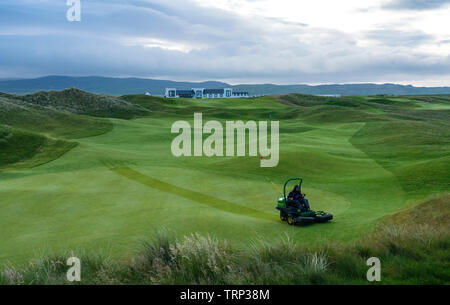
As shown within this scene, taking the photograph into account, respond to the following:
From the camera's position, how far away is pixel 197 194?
67.7 ft

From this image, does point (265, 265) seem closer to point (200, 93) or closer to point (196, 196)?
point (196, 196)

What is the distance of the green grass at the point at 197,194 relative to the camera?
536 inches

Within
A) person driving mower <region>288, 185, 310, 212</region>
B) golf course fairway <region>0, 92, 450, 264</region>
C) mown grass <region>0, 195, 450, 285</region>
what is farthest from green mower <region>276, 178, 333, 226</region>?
mown grass <region>0, 195, 450, 285</region>

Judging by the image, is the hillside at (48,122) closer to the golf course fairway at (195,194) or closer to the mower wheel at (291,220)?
the golf course fairway at (195,194)

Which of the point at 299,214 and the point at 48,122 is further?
the point at 48,122

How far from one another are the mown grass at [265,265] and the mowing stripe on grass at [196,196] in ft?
24.3

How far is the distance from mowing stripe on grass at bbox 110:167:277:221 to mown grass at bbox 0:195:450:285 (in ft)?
24.3

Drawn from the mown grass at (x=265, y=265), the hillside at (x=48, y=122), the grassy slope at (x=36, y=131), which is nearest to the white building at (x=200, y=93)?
the hillside at (x=48, y=122)

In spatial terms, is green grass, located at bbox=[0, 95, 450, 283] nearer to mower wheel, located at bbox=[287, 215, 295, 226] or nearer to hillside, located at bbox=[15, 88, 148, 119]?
mower wheel, located at bbox=[287, 215, 295, 226]

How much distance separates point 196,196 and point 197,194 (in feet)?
1.55

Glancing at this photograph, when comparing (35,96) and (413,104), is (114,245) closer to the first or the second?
(35,96)

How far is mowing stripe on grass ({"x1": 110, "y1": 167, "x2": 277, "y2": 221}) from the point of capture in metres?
17.2

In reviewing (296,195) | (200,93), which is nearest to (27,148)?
(296,195)

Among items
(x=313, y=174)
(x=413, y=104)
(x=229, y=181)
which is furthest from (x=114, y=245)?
(x=413, y=104)
